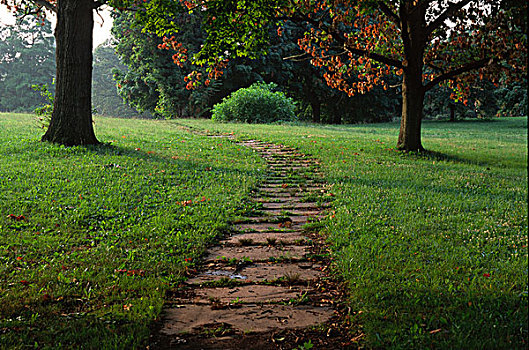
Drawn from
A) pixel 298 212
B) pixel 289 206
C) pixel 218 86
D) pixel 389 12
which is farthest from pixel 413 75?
pixel 218 86

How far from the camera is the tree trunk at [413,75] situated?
11492mm

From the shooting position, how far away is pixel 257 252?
4676 mm

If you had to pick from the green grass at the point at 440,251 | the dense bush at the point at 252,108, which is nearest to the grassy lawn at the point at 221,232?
the green grass at the point at 440,251

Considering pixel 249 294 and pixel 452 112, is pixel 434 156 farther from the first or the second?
pixel 452 112

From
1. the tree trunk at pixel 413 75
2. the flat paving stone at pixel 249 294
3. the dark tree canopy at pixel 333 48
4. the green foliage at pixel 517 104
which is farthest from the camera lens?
the tree trunk at pixel 413 75

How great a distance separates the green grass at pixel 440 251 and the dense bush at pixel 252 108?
1624 centimetres

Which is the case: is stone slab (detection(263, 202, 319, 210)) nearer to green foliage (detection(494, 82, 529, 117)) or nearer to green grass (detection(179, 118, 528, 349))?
green grass (detection(179, 118, 528, 349))

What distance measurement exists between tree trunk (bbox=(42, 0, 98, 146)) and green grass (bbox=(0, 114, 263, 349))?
0.60 m

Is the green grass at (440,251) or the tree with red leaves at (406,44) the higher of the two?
the tree with red leaves at (406,44)

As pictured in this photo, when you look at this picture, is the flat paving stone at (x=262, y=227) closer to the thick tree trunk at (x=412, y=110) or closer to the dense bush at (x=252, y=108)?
the thick tree trunk at (x=412, y=110)

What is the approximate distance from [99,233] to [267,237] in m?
1.91

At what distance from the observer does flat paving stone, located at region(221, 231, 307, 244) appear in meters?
5.00

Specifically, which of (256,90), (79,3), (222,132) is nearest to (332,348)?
(79,3)

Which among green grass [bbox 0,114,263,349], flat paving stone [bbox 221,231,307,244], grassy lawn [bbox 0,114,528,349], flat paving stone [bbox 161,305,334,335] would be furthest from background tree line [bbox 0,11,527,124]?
flat paving stone [bbox 161,305,334,335]
